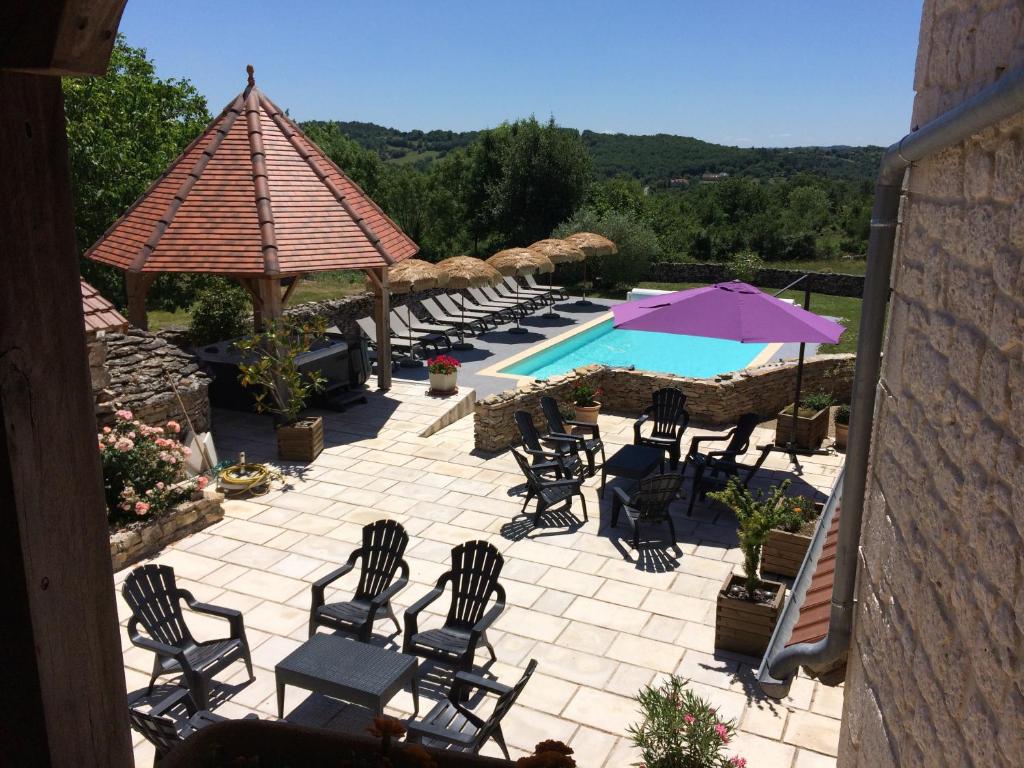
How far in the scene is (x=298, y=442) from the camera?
11.6m

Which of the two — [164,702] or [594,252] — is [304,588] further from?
[594,252]

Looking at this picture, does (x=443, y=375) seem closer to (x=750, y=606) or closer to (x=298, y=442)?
(x=298, y=442)

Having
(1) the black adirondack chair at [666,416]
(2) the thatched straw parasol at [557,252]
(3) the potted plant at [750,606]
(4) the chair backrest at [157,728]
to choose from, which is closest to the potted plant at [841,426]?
(1) the black adirondack chair at [666,416]

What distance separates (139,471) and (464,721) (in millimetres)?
5192

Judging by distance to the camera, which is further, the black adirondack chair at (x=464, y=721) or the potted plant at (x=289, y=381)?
the potted plant at (x=289, y=381)

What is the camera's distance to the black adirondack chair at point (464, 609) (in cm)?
633

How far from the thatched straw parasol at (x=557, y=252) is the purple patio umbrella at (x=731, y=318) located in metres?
13.4

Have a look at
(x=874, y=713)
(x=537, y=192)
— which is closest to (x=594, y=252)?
(x=537, y=192)

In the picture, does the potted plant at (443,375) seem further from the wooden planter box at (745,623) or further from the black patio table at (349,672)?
the black patio table at (349,672)

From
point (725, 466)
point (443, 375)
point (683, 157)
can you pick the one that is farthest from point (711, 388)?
point (683, 157)

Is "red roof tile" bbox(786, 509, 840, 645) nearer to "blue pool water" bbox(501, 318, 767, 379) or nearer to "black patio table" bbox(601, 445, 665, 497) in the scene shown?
"black patio table" bbox(601, 445, 665, 497)

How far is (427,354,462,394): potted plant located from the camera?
14656 millimetres

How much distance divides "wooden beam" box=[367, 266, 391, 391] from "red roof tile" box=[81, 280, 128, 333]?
5.16 metres

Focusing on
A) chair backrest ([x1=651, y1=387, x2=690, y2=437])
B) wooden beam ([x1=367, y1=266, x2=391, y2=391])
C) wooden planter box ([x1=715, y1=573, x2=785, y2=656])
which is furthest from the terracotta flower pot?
wooden planter box ([x1=715, y1=573, x2=785, y2=656])
